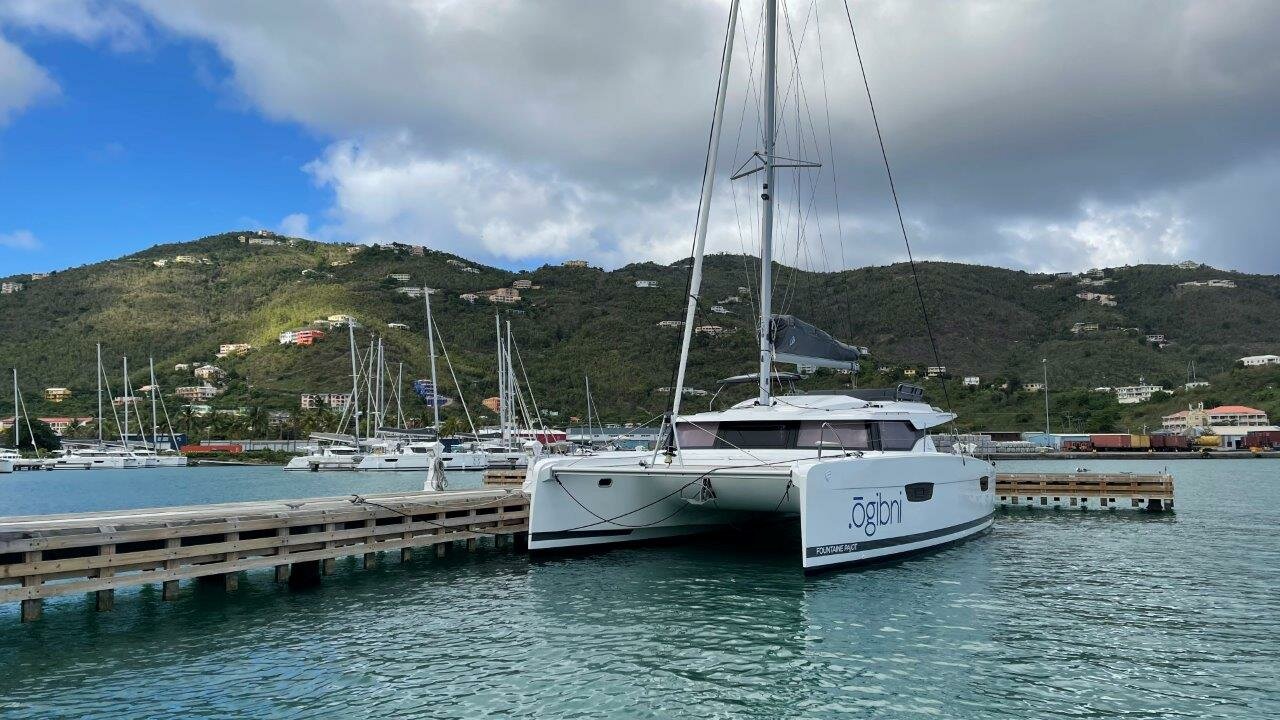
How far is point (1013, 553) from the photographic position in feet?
51.1

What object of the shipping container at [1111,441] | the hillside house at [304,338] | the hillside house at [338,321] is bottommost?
the shipping container at [1111,441]

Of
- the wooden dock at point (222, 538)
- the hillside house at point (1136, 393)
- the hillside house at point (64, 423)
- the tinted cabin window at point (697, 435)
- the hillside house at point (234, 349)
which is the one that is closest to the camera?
the wooden dock at point (222, 538)

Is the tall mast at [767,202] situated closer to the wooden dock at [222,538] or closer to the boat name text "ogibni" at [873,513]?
the boat name text "ogibni" at [873,513]

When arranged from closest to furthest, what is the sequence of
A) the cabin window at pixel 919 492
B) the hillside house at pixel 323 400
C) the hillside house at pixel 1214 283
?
the cabin window at pixel 919 492
the hillside house at pixel 323 400
the hillside house at pixel 1214 283

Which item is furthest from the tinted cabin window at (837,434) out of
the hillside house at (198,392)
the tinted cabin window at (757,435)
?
the hillside house at (198,392)

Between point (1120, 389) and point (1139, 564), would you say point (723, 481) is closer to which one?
point (1139, 564)

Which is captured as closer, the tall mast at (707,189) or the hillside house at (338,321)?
the tall mast at (707,189)

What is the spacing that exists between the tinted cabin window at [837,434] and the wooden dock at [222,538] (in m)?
5.63

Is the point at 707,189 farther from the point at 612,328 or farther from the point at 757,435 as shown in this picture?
the point at 612,328

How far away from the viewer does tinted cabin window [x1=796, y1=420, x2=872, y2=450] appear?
14.0 meters

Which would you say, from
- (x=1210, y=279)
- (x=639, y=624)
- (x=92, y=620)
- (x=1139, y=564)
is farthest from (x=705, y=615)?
(x=1210, y=279)

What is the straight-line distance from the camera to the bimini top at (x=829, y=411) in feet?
47.2

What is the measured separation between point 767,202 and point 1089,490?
15.3 m

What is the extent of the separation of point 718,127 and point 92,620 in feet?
41.3
